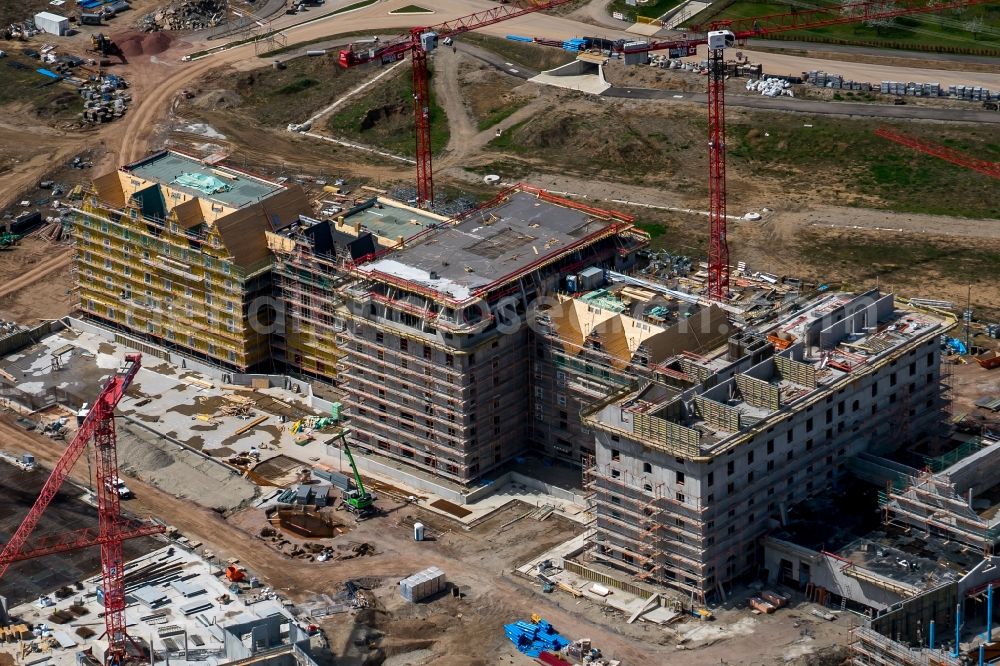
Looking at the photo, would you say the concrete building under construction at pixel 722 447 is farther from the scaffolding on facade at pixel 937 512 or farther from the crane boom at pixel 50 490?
the crane boom at pixel 50 490

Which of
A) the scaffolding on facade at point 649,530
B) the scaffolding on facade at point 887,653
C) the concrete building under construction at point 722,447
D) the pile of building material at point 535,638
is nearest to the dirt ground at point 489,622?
the pile of building material at point 535,638

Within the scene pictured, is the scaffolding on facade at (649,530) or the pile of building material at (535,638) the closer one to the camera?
the pile of building material at (535,638)

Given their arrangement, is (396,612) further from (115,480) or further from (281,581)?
(115,480)

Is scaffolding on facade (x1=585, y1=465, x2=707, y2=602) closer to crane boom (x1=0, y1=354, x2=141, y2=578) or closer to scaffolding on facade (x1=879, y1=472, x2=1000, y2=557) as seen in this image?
scaffolding on facade (x1=879, y1=472, x2=1000, y2=557)

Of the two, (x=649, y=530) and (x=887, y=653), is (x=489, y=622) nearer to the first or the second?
(x=649, y=530)

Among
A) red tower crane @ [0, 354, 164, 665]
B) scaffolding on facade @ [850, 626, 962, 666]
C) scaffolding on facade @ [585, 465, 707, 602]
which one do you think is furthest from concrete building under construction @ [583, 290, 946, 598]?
red tower crane @ [0, 354, 164, 665]

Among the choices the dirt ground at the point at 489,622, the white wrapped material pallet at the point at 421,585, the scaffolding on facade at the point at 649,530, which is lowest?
the dirt ground at the point at 489,622

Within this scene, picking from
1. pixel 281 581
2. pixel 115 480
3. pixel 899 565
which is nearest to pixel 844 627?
pixel 899 565
